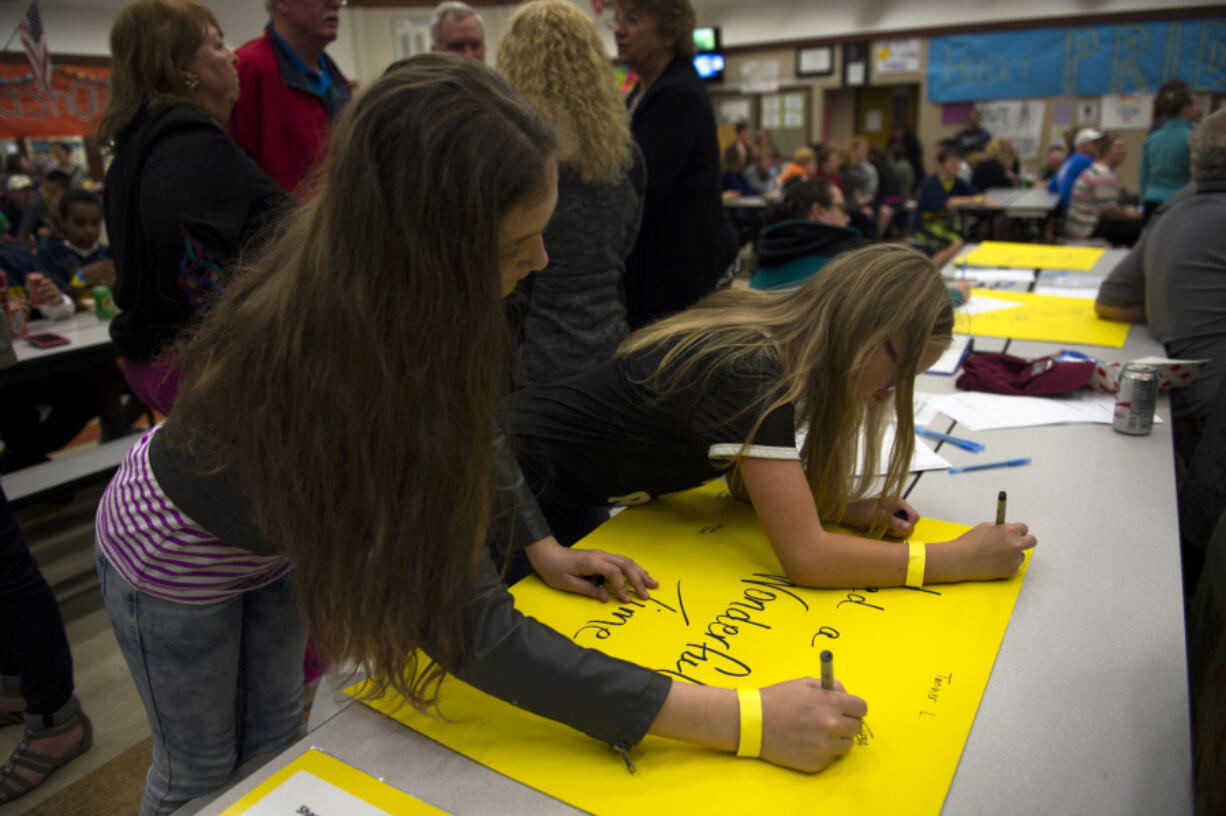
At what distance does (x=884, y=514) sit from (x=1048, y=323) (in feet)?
5.10

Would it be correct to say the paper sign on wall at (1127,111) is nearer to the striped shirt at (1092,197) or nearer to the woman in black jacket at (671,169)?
the striped shirt at (1092,197)

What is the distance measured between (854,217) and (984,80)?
654 cm

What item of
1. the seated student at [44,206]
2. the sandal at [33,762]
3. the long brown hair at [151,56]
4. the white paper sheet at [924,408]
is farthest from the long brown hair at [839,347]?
the seated student at [44,206]

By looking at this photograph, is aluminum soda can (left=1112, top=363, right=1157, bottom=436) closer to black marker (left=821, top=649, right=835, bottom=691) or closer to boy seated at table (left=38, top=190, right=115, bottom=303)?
black marker (left=821, top=649, right=835, bottom=691)

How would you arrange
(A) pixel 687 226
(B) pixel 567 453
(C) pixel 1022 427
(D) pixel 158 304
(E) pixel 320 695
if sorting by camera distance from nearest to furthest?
(E) pixel 320 695
(B) pixel 567 453
(D) pixel 158 304
(C) pixel 1022 427
(A) pixel 687 226

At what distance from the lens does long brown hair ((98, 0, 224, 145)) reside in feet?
4.84

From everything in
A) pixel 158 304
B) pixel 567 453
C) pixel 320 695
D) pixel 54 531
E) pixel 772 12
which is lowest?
pixel 54 531

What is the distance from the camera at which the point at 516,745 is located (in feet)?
2.59

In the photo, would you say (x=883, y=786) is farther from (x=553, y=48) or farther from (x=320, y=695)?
(x=553, y=48)

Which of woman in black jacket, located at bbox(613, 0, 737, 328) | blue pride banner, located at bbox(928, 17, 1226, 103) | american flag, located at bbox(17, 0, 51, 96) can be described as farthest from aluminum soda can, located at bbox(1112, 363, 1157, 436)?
blue pride banner, located at bbox(928, 17, 1226, 103)

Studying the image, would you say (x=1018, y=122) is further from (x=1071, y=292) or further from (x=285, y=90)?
(x=285, y=90)

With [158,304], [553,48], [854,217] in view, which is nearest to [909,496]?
[553,48]

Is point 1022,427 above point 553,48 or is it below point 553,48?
below

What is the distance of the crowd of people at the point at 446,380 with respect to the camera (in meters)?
0.65
